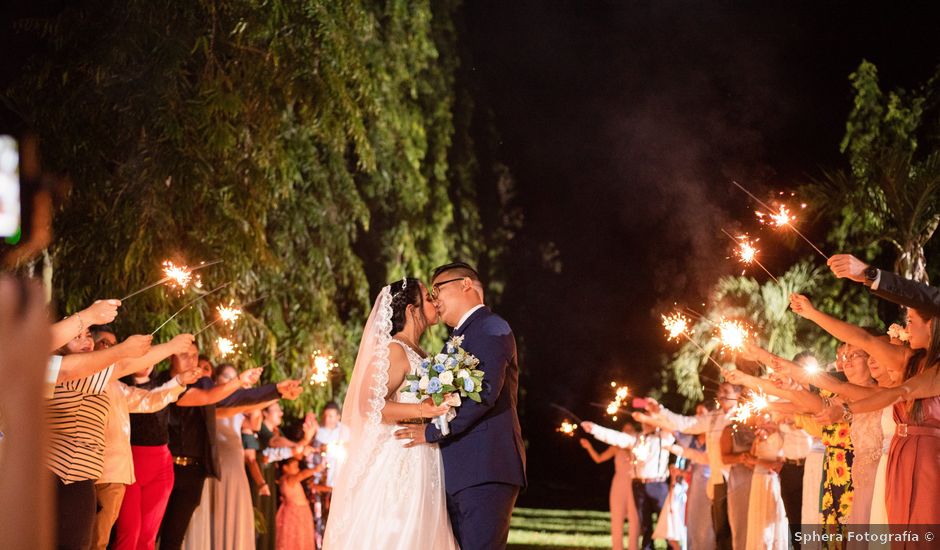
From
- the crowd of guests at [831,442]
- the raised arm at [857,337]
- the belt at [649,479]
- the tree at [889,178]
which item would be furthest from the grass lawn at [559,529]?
→ the raised arm at [857,337]

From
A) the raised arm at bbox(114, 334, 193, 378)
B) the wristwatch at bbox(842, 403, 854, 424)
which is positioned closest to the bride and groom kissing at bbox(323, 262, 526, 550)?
the raised arm at bbox(114, 334, 193, 378)

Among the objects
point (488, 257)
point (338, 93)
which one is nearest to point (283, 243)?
point (338, 93)

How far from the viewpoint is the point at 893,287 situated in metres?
5.90

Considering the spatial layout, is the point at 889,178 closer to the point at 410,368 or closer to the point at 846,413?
the point at 846,413

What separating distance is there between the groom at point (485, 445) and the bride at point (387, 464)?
112mm

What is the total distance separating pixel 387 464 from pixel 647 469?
25.4 ft

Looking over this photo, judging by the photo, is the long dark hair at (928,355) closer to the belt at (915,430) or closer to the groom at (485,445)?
the belt at (915,430)

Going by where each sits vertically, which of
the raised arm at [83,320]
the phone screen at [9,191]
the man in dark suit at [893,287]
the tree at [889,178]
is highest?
the tree at [889,178]

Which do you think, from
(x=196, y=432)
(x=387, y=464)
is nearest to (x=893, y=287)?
(x=387, y=464)

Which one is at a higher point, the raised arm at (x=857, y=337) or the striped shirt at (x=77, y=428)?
the raised arm at (x=857, y=337)

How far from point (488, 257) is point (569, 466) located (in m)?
14.1

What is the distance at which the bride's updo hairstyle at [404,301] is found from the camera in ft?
20.2

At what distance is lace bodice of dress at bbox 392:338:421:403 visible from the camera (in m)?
5.91

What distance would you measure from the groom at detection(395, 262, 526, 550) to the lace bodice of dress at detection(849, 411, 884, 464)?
2596 mm
